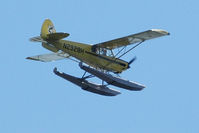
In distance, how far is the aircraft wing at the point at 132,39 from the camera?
102 ft

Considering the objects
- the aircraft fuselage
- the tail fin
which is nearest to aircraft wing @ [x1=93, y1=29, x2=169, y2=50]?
the aircraft fuselage

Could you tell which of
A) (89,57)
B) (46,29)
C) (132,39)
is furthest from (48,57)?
(132,39)

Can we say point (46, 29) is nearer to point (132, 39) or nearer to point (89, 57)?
point (89, 57)

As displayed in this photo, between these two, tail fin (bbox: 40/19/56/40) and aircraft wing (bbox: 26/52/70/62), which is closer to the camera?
tail fin (bbox: 40/19/56/40)

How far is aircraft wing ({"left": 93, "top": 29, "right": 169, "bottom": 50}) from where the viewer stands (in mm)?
31203

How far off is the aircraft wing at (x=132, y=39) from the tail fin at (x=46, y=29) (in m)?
2.17

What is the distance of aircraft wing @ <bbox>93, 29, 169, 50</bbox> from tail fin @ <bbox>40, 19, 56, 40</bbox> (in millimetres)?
2170

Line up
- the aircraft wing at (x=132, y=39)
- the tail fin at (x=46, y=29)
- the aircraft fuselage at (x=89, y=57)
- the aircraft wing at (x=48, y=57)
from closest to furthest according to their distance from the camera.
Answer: the aircraft wing at (x=132, y=39) < the aircraft fuselage at (x=89, y=57) < the tail fin at (x=46, y=29) < the aircraft wing at (x=48, y=57)

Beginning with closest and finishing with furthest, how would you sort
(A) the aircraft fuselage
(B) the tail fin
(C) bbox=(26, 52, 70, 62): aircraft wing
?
(A) the aircraft fuselage < (B) the tail fin < (C) bbox=(26, 52, 70, 62): aircraft wing

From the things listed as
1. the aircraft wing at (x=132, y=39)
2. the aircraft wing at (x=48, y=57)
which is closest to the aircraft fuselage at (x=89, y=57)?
the aircraft wing at (x=132, y=39)

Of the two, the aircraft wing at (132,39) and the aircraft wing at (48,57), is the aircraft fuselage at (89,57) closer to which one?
the aircraft wing at (132,39)

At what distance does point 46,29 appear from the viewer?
32250 millimetres

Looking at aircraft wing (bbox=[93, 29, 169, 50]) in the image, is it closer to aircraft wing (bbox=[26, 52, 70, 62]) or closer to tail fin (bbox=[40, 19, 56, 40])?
tail fin (bbox=[40, 19, 56, 40])

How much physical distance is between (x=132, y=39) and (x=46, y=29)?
396 centimetres
